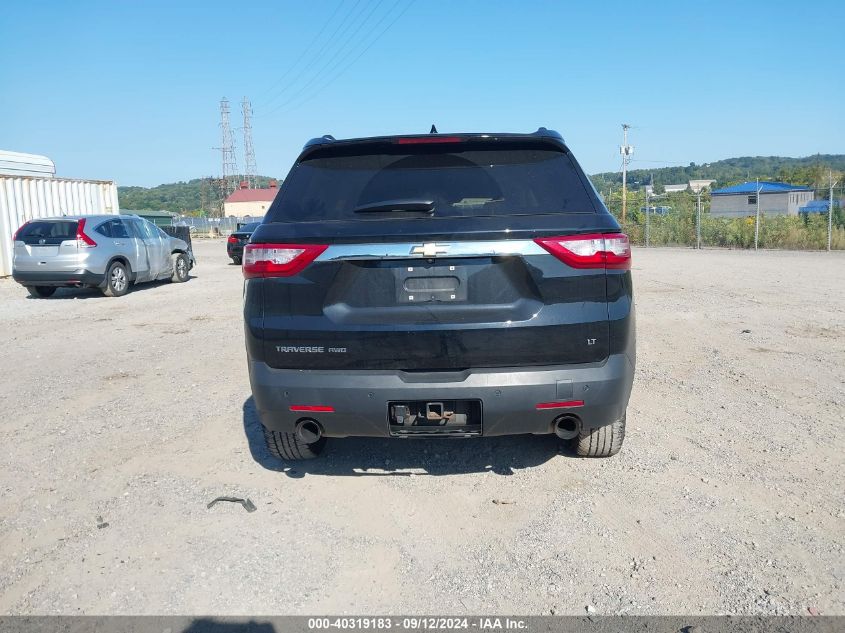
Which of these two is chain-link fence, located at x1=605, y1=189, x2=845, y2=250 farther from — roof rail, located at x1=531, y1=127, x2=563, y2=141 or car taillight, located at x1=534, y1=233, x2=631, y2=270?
car taillight, located at x1=534, y1=233, x2=631, y2=270

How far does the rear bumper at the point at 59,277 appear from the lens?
42.9 feet

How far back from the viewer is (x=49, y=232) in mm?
13164

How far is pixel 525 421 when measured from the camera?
11.2 ft

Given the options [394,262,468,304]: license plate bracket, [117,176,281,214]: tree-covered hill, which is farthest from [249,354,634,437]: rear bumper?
[117,176,281,214]: tree-covered hill

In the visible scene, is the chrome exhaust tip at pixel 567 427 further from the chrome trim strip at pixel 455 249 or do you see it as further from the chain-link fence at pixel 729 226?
the chain-link fence at pixel 729 226

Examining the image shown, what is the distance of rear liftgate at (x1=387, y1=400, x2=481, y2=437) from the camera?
3383 millimetres

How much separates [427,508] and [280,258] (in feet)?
5.14

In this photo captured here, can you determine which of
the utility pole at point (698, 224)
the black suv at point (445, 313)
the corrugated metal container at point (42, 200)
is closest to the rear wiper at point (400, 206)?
the black suv at point (445, 313)

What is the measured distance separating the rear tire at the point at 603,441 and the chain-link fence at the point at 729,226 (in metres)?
21.4

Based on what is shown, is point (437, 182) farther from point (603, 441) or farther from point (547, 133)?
point (603, 441)

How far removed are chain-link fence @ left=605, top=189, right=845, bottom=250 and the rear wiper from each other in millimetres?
22607

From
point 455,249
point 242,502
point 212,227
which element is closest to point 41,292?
point 242,502

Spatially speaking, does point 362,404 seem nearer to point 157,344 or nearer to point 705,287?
point 157,344

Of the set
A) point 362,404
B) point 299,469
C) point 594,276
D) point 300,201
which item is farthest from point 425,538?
point 300,201
